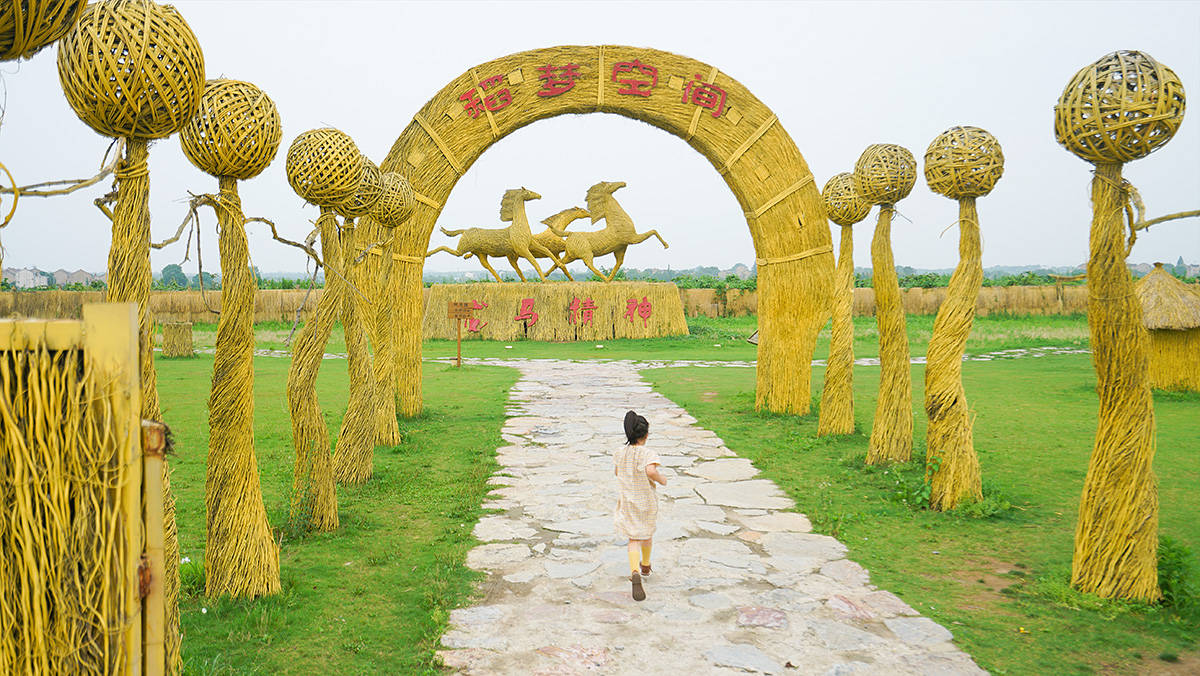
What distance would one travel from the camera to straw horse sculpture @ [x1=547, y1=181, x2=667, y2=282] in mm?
21052

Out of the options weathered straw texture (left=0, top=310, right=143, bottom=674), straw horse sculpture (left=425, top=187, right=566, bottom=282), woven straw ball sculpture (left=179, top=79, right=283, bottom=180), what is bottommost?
weathered straw texture (left=0, top=310, right=143, bottom=674)

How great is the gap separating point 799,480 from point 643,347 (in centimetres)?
1344

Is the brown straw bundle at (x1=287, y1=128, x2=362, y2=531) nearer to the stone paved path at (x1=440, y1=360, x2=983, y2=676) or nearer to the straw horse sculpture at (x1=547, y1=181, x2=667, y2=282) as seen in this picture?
the stone paved path at (x1=440, y1=360, x2=983, y2=676)

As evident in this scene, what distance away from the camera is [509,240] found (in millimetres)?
20641

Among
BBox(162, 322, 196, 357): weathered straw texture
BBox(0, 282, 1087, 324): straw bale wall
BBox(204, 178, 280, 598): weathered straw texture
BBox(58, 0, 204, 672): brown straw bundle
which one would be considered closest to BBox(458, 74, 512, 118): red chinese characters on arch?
BBox(204, 178, 280, 598): weathered straw texture

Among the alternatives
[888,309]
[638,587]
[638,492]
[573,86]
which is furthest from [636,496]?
[573,86]

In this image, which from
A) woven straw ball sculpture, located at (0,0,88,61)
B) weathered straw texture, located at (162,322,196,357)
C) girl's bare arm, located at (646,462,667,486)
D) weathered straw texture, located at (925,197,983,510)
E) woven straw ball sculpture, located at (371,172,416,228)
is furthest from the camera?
weathered straw texture, located at (162,322,196,357)

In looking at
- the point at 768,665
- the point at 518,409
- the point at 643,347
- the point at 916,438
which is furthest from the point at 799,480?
the point at 643,347

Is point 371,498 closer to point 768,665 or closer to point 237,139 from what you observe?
point 237,139

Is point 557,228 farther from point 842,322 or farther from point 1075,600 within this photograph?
point 1075,600

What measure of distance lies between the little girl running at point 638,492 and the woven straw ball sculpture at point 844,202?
4702 millimetres

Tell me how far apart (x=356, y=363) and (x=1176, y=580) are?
16.6 ft

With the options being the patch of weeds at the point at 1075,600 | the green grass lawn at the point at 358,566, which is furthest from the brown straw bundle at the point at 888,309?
the green grass lawn at the point at 358,566

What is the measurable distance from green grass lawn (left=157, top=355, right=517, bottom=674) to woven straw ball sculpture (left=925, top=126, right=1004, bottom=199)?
3949 mm
